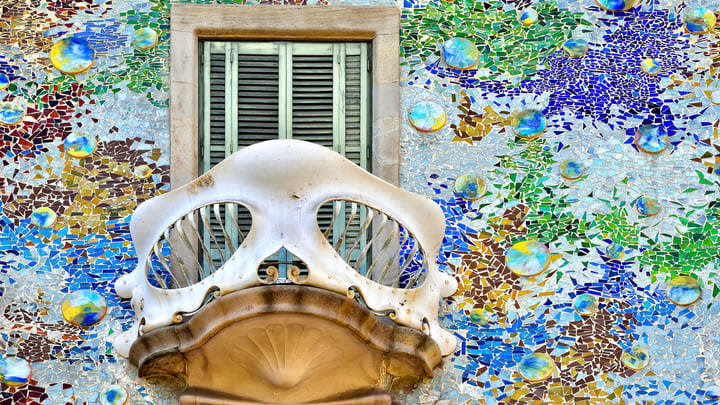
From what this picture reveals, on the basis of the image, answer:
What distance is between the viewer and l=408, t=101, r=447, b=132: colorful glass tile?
1265 centimetres

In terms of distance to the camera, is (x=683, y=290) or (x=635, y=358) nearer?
(x=635, y=358)

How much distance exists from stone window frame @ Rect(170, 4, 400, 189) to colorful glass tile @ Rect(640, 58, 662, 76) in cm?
168

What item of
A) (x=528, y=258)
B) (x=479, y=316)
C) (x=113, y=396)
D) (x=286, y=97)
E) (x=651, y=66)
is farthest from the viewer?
(x=651, y=66)

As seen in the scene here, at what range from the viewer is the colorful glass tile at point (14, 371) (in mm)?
11984

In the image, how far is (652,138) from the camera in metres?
12.7

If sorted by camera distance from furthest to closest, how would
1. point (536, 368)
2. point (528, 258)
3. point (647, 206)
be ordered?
point (647, 206)
point (528, 258)
point (536, 368)

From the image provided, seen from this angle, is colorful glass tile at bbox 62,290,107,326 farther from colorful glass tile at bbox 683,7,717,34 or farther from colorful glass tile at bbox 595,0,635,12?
colorful glass tile at bbox 683,7,717,34

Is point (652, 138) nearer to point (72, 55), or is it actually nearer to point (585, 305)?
point (585, 305)

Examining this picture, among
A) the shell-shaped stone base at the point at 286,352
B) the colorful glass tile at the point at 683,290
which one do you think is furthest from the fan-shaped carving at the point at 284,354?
the colorful glass tile at the point at 683,290

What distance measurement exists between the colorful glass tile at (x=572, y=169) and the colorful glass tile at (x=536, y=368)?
1273mm

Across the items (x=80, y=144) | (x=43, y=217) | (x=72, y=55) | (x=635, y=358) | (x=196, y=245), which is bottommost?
(x=635, y=358)

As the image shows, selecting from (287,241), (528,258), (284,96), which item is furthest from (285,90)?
(528,258)

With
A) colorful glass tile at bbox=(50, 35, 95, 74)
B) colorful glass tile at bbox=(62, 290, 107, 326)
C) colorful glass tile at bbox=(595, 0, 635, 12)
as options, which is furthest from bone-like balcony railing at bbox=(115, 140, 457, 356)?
colorful glass tile at bbox=(595, 0, 635, 12)

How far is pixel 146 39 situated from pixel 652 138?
346 cm
